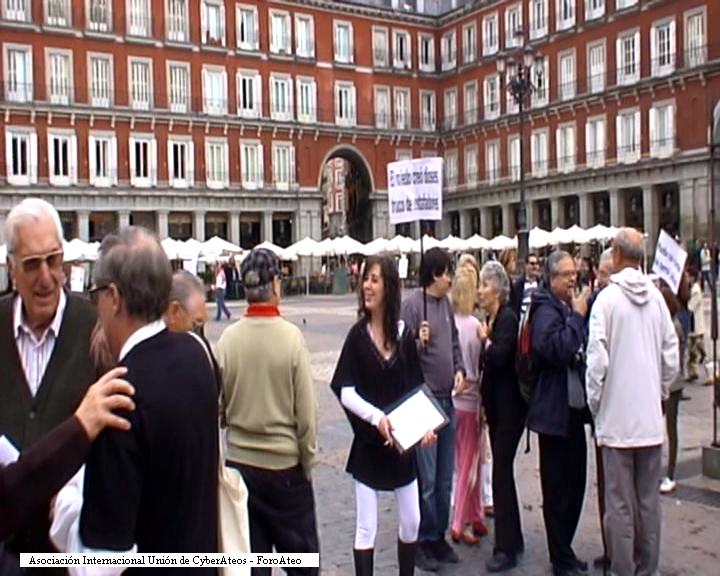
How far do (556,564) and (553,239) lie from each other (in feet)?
→ 96.6

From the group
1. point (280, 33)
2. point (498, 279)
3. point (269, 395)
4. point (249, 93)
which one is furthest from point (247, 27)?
point (269, 395)

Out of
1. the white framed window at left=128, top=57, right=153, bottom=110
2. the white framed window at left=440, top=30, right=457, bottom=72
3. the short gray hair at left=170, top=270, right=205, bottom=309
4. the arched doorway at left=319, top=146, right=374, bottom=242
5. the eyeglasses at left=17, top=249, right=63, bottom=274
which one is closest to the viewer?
the eyeglasses at left=17, top=249, right=63, bottom=274

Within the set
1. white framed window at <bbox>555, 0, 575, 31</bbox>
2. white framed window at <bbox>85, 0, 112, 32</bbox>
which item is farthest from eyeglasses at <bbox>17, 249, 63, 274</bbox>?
white framed window at <bbox>555, 0, 575, 31</bbox>

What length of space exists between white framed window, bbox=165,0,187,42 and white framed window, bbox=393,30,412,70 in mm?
14052

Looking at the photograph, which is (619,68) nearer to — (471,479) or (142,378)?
(471,479)

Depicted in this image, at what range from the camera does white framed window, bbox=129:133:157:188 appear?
1768 inches

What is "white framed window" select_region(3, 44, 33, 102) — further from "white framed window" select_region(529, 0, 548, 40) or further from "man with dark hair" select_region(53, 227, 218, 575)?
"man with dark hair" select_region(53, 227, 218, 575)

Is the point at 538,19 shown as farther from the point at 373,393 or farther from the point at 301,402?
the point at 301,402

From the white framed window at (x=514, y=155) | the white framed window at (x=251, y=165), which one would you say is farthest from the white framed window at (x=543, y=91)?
the white framed window at (x=251, y=165)

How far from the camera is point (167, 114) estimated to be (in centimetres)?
4569

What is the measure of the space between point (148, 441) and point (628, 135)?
144ft

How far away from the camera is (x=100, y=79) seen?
44219 millimetres

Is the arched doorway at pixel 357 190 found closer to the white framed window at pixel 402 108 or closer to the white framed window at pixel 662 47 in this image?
the white framed window at pixel 402 108

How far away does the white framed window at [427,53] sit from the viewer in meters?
55.4
